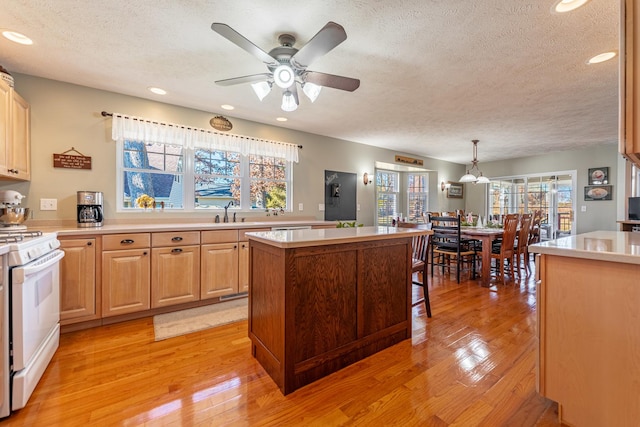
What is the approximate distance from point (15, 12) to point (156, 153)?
5.57 feet

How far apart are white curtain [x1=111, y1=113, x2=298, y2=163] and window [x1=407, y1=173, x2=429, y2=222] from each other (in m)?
3.74

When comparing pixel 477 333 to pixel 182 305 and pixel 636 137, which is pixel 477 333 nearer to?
pixel 636 137

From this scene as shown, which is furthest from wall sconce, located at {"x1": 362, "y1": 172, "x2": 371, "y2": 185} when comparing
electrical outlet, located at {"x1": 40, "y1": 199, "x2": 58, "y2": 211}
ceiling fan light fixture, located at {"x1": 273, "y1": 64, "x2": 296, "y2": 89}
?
electrical outlet, located at {"x1": 40, "y1": 199, "x2": 58, "y2": 211}

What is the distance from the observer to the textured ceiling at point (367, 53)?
1781 mm

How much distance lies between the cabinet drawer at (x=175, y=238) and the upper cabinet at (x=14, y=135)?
47.2 inches

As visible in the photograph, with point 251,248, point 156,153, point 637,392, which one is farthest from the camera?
point 156,153

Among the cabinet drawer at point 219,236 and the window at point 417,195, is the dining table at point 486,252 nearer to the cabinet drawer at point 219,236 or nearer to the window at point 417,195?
the window at point 417,195

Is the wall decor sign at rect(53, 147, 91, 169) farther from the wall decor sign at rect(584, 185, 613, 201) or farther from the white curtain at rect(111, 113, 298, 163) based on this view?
the wall decor sign at rect(584, 185, 613, 201)

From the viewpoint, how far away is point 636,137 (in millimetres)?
1053

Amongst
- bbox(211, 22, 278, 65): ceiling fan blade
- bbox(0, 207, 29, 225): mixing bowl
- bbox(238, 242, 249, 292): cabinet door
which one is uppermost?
bbox(211, 22, 278, 65): ceiling fan blade

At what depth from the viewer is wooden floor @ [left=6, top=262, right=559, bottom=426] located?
1461mm

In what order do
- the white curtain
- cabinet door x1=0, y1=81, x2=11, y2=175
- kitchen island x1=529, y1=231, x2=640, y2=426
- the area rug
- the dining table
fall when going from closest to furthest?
kitchen island x1=529, y1=231, x2=640, y2=426, cabinet door x1=0, y1=81, x2=11, y2=175, the area rug, the white curtain, the dining table

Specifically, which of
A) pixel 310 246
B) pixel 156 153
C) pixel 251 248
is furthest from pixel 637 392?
pixel 156 153

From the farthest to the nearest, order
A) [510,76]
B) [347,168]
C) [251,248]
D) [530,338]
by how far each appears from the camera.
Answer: [347,168], [510,76], [530,338], [251,248]
